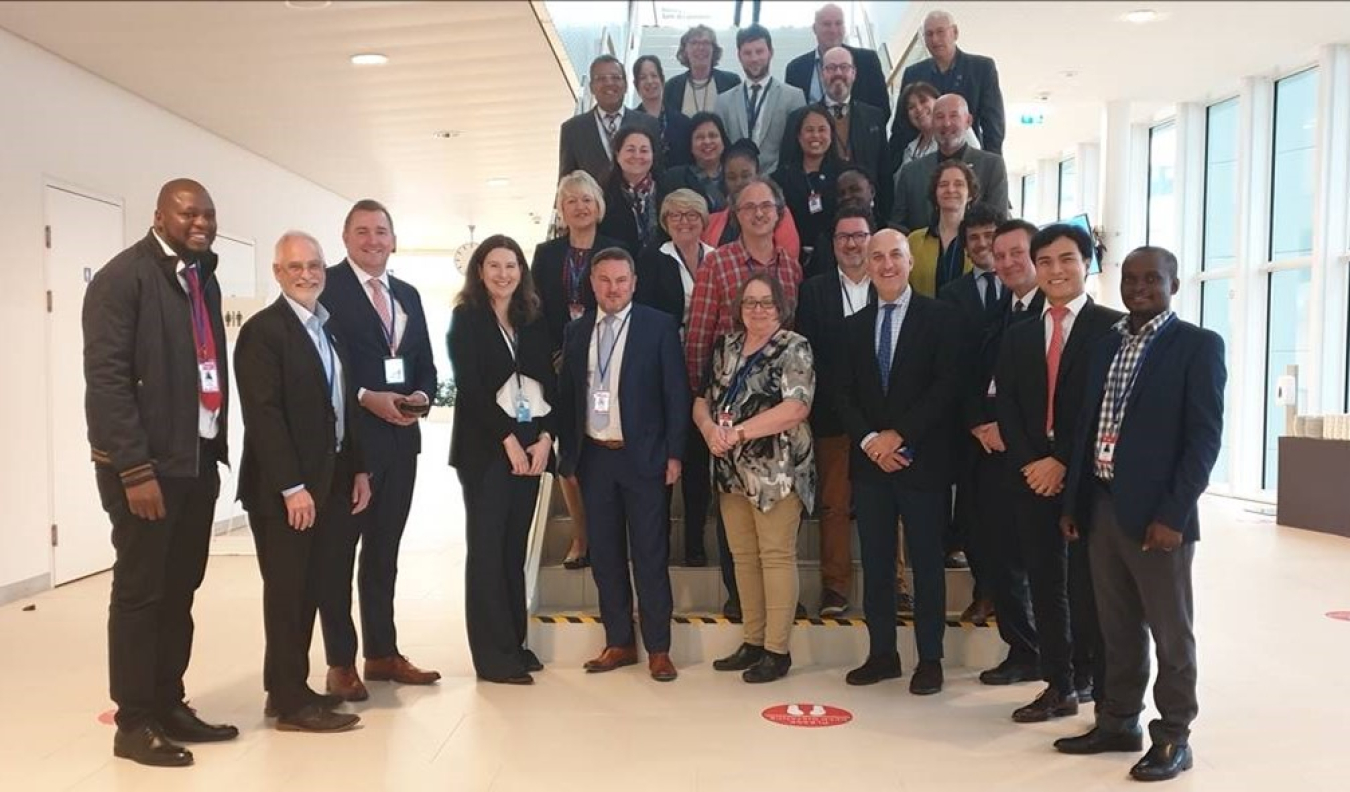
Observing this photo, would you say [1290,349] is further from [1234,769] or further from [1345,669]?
[1234,769]

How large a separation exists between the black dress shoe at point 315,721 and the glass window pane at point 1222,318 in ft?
40.9

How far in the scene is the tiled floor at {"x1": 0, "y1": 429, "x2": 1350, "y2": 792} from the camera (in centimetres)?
391

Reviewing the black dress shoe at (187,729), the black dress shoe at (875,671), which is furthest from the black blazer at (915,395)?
the black dress shoe at (187,729)

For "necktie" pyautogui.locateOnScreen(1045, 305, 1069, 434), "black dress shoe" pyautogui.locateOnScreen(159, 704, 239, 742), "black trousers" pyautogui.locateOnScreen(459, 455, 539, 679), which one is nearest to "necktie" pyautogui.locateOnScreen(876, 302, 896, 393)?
"necktie" pyautogui.locateOnScreen(1045, 305, 1069, 434)

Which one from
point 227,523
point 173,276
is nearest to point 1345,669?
point 173,276

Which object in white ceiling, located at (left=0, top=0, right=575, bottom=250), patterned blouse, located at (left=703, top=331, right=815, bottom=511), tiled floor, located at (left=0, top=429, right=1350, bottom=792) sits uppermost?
white ceiling, located at (left=0, top=0, right=575, bottom=250)

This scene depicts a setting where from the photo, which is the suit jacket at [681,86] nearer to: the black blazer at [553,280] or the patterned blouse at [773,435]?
the black blazer at [553,280]

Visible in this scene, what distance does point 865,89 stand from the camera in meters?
7.68

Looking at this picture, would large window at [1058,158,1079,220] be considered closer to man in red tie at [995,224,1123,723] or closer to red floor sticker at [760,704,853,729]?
man in red tie at [995,224,1123,723]

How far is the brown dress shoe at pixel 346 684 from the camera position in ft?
16.0

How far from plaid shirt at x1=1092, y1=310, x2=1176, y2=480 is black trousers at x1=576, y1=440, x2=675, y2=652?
208 cm

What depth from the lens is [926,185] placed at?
255 inches

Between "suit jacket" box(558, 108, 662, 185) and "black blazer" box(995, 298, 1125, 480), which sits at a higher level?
"suit jacket" box(558, 108, 662, 185)

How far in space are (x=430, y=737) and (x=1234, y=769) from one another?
3.18 m
